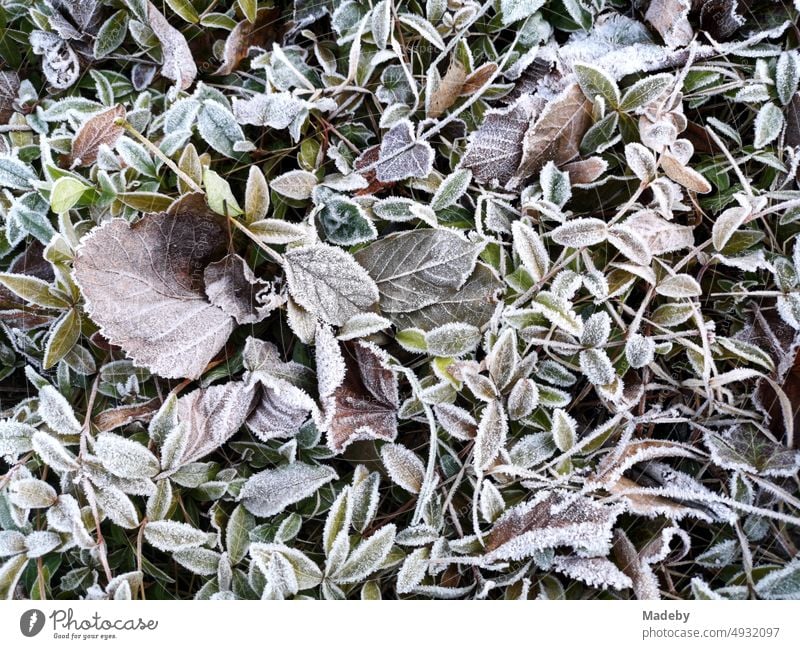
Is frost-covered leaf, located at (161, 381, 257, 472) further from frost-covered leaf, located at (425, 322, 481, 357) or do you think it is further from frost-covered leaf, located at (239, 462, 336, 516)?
frost-covered leaf, located at (425, 322, 481, 357)

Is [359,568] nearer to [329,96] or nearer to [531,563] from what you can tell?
[531,563]

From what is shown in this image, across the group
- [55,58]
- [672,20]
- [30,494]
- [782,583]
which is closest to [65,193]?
[55,58]

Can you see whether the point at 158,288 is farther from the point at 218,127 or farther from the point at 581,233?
the point at 581,233

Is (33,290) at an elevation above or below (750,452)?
above

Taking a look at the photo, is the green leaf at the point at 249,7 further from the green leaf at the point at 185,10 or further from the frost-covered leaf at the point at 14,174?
the frost-covered leaf at the point at 14,174

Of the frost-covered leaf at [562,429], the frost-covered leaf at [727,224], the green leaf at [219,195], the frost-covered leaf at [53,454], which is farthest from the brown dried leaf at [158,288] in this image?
the frost-covered leaf at [727,224]
